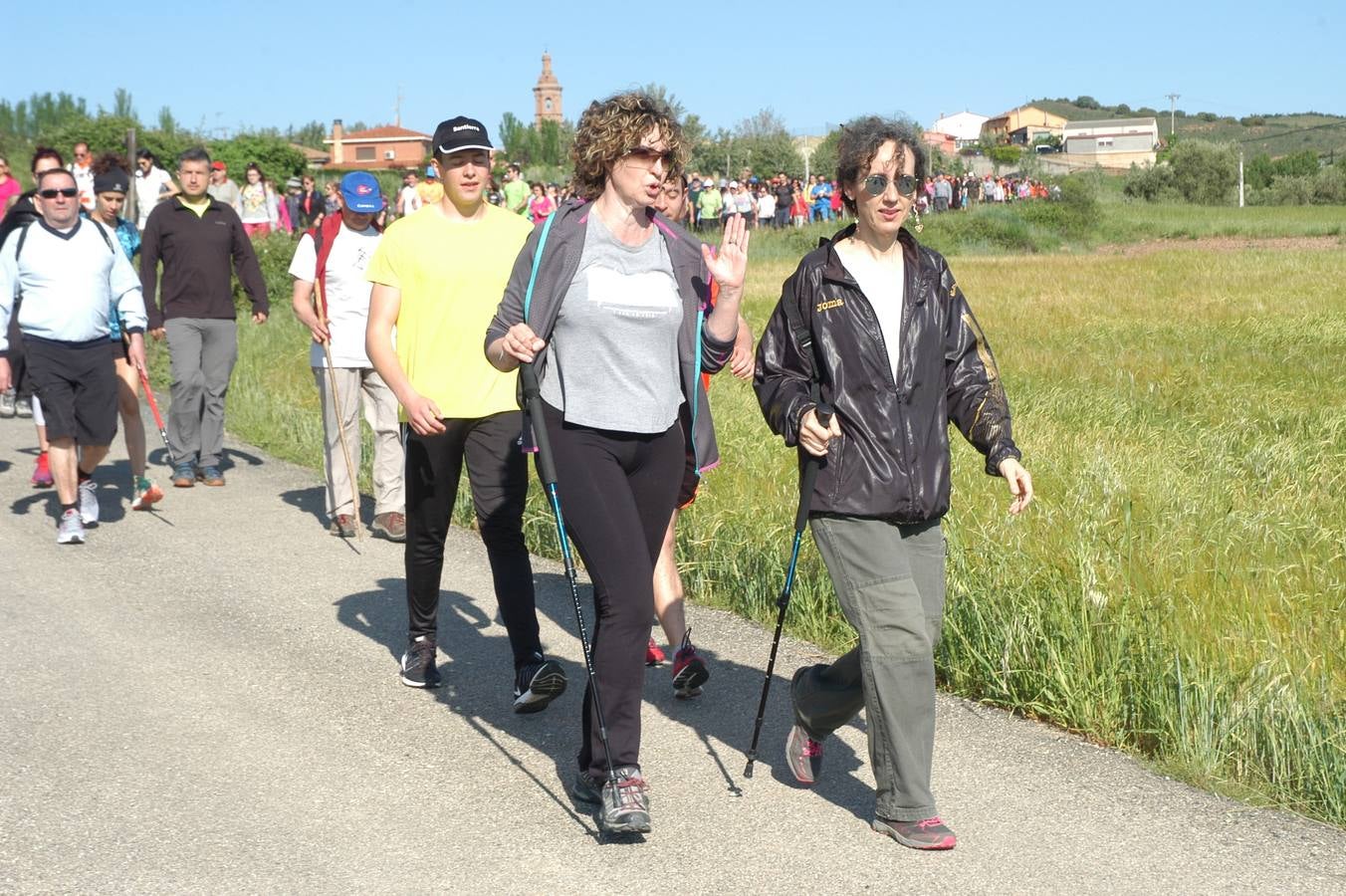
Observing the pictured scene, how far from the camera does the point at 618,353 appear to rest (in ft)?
15.4

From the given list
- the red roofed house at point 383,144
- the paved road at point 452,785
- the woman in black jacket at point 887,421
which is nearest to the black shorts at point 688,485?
the paved road at point 452,785

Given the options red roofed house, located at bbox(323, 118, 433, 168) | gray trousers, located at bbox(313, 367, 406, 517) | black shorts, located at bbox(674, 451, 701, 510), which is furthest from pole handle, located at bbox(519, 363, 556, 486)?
red roofed house, located at bbox(323, 118, 433, 168)

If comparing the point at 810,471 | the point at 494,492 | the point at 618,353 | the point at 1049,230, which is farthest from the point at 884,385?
the point at 1049,230

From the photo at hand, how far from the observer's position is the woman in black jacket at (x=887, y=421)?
4.43 m

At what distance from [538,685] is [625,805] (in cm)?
131

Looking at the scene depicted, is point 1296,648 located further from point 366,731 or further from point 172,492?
point 172,492

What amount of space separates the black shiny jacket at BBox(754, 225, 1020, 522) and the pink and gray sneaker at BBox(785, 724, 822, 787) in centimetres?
83

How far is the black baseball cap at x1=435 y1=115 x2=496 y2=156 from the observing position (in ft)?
19.3

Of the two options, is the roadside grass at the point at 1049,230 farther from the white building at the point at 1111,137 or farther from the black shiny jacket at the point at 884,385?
the white building at the point at 1111,137

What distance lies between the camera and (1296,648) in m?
5.50

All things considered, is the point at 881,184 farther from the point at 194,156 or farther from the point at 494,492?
the point at 194,156

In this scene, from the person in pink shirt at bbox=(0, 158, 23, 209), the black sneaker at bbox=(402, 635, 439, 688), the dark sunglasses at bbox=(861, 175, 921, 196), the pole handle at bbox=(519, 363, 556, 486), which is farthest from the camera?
the person in pink shirt at bbox=(0, 158, 23, 209)

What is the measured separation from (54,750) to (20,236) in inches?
171

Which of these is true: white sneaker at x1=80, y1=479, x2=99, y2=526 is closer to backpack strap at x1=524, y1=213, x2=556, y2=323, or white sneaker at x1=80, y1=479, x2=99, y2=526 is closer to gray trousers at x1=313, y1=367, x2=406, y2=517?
gray trousers at x1=313, y1=367, x2=406, y2=517
